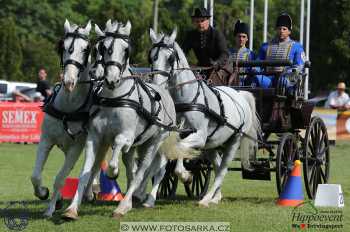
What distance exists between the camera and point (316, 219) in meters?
9.87

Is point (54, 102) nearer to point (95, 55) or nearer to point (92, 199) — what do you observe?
point (95, 55)

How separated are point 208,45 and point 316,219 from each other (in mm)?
3545

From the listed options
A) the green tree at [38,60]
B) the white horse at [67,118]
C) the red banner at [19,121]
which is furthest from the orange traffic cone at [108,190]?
the green tree at [38,60]

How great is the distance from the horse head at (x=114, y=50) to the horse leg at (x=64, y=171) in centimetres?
90

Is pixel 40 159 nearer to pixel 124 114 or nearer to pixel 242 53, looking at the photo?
pixel 124 114

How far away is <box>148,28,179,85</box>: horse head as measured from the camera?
10766 mm

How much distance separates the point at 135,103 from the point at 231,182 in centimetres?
580

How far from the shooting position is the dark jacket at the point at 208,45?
40.9 ft

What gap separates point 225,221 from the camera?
391 inches

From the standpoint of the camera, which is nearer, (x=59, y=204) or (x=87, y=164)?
(x=87, y=164)

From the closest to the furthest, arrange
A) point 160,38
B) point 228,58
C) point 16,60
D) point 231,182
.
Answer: point 160,38, point 228,58, point 231,182, point 16,60

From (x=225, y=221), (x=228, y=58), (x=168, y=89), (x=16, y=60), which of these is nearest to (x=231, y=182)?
(x=228, y=58)

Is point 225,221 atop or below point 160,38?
below

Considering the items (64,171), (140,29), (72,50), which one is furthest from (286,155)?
(140,29)
